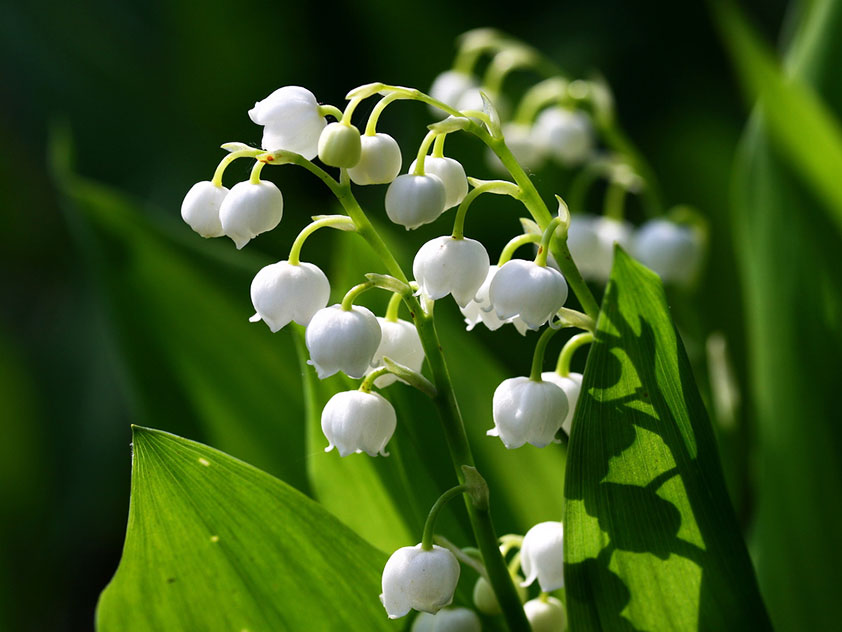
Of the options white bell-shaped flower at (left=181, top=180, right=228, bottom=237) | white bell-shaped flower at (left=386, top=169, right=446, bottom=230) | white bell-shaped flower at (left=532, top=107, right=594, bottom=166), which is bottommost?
white bell-shaped flower at (left=386, top=169, right=446, bottom=230)

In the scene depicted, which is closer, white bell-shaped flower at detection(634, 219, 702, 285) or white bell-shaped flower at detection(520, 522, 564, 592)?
white bell-shaped flower at detection(520, 522, 564, 592)

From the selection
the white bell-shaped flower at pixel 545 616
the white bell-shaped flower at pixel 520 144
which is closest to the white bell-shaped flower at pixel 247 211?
the white bell-shaped flower at pixel 545 616

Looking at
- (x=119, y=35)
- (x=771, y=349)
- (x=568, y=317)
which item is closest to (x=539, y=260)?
(x=568, y=317)

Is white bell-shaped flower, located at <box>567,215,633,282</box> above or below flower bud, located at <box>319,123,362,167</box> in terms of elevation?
above

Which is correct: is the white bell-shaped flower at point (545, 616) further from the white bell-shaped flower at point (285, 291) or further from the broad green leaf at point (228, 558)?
the white bell-shaped flower at point (285, 291)

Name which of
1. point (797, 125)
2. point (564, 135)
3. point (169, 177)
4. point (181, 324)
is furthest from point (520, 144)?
point (169, 177)

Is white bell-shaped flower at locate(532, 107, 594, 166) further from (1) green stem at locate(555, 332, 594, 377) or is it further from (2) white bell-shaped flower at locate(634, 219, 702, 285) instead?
(1) green stem at locate(555, 332, 594, 377)

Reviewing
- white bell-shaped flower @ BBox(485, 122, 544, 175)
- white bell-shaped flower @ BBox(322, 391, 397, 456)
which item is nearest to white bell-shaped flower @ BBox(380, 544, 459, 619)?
white bell-shaped flower @ BBox(322, 391, 397, 456)
